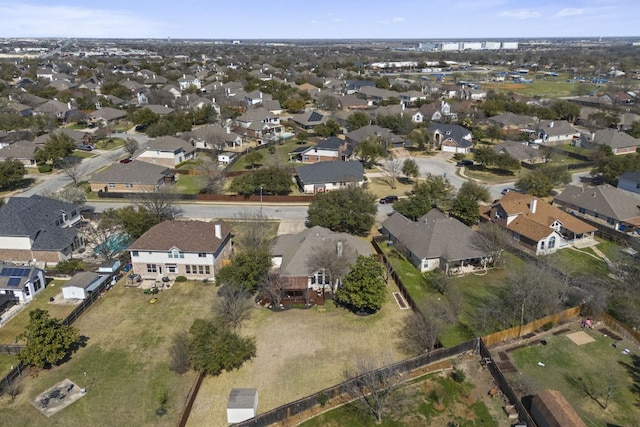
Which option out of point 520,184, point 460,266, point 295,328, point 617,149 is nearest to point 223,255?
point 295,328

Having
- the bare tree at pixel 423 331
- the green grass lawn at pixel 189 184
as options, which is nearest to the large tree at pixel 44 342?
the bare tree at pixel 423 331

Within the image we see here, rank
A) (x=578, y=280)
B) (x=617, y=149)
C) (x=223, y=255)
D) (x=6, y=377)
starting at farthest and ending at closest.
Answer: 1. (x=617, y=149)
2. (x=223, y=255)
3. (x=578, y=280)
4. (x=6, y=377)

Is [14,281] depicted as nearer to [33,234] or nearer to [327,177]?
[33,234]

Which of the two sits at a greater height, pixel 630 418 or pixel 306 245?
pixel 306 245

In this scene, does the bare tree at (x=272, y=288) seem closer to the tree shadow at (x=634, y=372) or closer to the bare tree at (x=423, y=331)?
the bare tree at (x=423, y=331)

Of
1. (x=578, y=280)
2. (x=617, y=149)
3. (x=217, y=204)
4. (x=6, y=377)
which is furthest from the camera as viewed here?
(x=617, y=149)

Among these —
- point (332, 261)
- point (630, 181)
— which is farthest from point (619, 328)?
point (630, 181)

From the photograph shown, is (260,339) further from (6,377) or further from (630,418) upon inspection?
(630,418)
